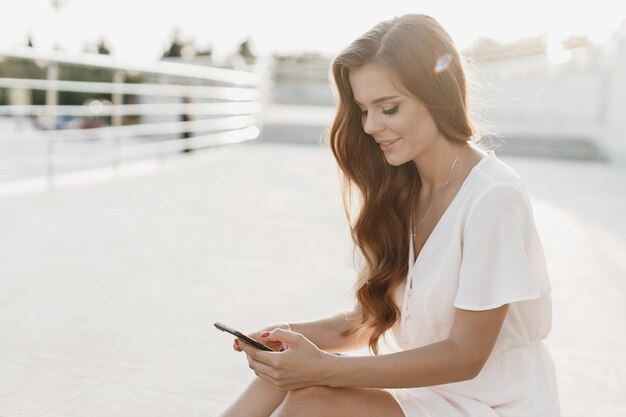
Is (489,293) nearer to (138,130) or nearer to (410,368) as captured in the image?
(410,368)

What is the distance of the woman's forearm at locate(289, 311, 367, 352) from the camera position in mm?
2090

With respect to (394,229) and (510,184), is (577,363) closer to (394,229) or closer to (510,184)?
(394,229)

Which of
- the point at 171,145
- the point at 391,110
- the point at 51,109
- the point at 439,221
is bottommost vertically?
the point at 171,145

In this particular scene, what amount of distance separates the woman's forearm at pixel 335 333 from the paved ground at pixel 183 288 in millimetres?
196

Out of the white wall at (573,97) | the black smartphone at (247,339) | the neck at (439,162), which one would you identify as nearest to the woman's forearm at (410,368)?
the black smartphone at (247,339)

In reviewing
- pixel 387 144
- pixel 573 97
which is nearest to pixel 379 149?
pixel 387 144

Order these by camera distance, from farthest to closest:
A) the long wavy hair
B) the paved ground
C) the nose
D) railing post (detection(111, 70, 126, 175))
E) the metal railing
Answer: railing post (detection(111, 70, 126, 175)), the metal railing, the paved ground, the nose, the long wavy hair

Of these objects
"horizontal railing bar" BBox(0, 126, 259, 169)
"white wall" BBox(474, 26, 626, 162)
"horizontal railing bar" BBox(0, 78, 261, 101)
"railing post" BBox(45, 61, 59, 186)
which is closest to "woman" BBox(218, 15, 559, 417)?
"horizontal railing bar" BBox(0, 78, 261, 101)

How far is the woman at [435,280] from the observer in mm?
1616

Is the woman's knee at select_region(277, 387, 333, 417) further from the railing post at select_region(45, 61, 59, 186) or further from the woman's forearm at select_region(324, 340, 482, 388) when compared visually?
the railing post at select_region(45, 61, 59, 186)

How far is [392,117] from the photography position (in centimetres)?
179

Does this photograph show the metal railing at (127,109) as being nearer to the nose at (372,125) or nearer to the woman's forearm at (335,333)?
the woman's forearm at (335,333)

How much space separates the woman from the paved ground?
469mm

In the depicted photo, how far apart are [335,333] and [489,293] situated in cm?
60
